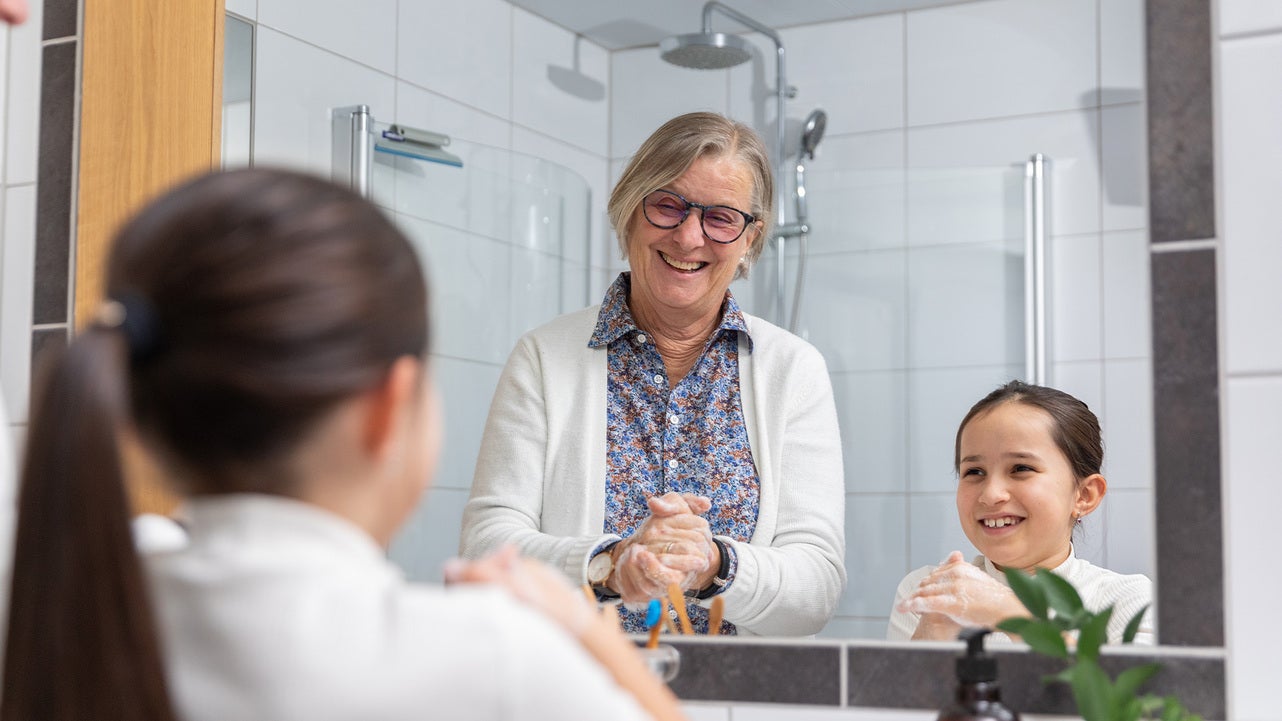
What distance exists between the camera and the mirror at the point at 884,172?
1.10 metres

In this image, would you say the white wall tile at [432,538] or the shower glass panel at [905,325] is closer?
the shower glass panel at [905,325]

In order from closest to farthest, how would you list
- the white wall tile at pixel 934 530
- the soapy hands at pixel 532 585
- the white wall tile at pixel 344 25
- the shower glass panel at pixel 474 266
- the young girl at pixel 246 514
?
1. the young girl at pixel 246 514
2. the soapy hands at pixel 532 585
3. the white wall tile at pixel 934 530
4. the shower glass panel at pixel 474 266
5. the white wall tile at pixel 344 25

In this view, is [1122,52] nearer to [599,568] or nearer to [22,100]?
[599,568]

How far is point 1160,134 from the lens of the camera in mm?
1015

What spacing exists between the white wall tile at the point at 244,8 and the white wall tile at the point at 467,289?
281 millimetres

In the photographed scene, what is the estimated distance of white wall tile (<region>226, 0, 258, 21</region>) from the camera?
1.46m

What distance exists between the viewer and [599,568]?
1.22 meters

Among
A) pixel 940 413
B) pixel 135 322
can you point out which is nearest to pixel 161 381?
pixel 135 322

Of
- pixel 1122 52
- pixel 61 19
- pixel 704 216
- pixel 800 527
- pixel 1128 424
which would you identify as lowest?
pixel 800 527

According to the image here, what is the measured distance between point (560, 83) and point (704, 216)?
30 cm

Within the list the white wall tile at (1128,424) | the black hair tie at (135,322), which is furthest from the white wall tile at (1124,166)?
the black hair tie at (135,322)

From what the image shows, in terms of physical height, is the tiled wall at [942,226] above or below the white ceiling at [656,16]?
below

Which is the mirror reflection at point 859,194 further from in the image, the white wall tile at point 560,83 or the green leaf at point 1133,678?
the green leaf at point 1133,678

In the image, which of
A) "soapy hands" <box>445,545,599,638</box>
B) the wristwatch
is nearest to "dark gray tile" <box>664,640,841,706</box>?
the wristwatch
